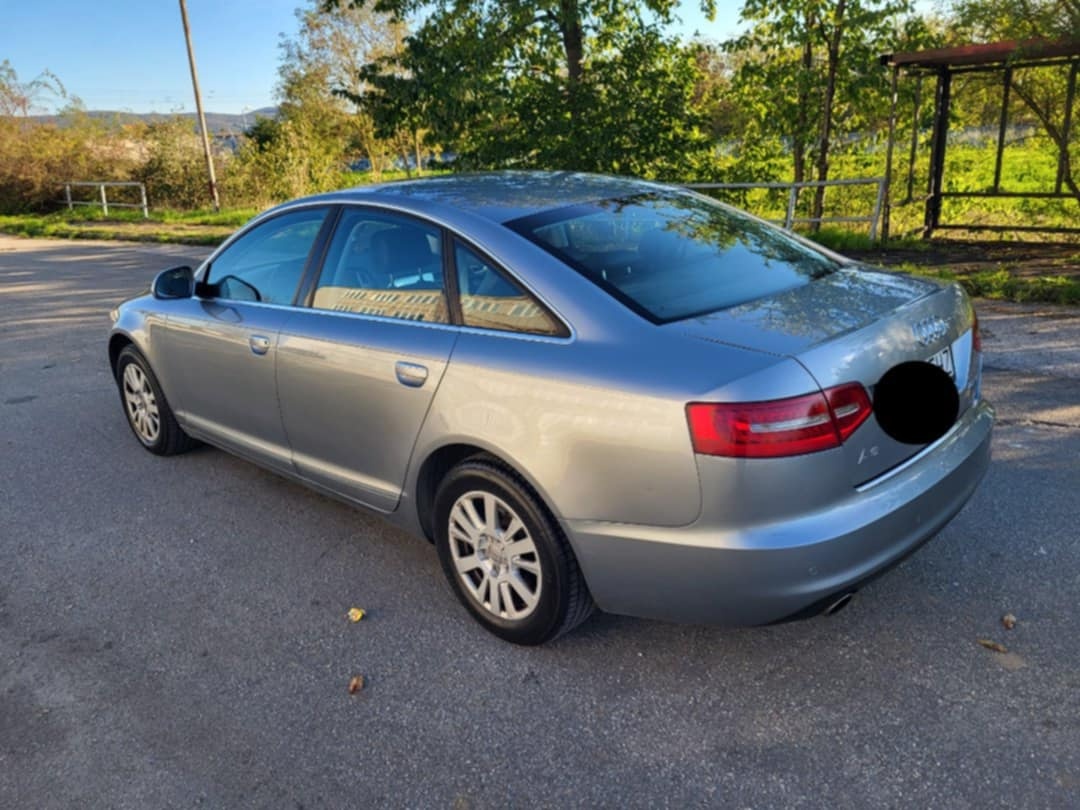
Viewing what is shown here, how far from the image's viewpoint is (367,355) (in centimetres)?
328

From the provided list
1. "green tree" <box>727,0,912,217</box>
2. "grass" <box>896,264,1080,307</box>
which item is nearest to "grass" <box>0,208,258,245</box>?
"green tree" <box>727,0,912,217</box>

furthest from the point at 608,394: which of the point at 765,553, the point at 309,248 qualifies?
the point at 309,248

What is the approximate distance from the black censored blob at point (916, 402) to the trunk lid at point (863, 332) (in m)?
0.03

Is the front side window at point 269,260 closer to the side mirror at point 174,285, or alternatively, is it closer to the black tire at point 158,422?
the side mirror at point 174,285

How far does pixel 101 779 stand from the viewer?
247 centimetres

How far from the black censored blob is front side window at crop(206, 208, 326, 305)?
8.25ft

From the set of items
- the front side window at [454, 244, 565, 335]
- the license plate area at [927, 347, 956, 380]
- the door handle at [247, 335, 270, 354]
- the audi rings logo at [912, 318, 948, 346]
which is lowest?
the door handle at [247, 335, 270, 354]

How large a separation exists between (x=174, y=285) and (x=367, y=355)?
1828mm

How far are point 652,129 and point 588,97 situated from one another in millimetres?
1064

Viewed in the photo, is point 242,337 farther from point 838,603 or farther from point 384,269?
point 838,603

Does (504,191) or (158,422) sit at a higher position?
(504,191)

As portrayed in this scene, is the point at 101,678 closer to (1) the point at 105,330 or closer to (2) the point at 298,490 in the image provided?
(2) the point at 298,490

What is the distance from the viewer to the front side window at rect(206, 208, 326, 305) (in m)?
3.88

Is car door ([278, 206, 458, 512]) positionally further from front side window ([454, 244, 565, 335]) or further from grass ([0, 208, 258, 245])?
grass ([0, 208, 258, 245])
